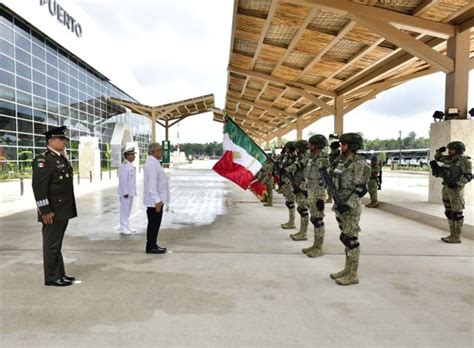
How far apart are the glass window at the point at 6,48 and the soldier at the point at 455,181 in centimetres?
2114

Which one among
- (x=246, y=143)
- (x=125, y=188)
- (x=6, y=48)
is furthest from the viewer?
(x=6, y=48)

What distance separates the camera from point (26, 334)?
3.17 meters

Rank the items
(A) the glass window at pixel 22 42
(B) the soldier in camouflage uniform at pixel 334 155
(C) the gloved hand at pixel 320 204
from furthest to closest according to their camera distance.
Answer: (A) the glass window at pixel 22 42 < (C) the gloved hand at pixel 320 204 < (B) the soldier in camouflage uniform at pixel 334 155

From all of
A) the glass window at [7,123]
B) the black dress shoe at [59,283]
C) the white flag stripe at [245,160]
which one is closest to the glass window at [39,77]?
the glass window at [7,123]

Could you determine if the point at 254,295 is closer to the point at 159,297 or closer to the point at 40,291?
the point at 159,297

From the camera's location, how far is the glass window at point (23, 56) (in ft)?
68.0

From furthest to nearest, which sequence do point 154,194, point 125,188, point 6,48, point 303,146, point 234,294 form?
point 6,48, point 125,188, point 303,146, point 154,194, point 234,294

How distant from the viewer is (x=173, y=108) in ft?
122

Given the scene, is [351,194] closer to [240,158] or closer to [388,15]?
[240,158]

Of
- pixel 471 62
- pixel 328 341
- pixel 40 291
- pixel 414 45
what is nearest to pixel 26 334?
pixel 40 291

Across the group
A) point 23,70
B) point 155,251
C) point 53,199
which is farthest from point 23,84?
point 53,199

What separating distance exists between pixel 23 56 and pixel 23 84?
1.58 metres

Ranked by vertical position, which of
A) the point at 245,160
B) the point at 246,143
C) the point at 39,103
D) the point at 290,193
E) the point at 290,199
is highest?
the point at 39,103

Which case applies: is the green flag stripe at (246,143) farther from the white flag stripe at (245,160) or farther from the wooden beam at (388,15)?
the wooden beam at (388,15)
